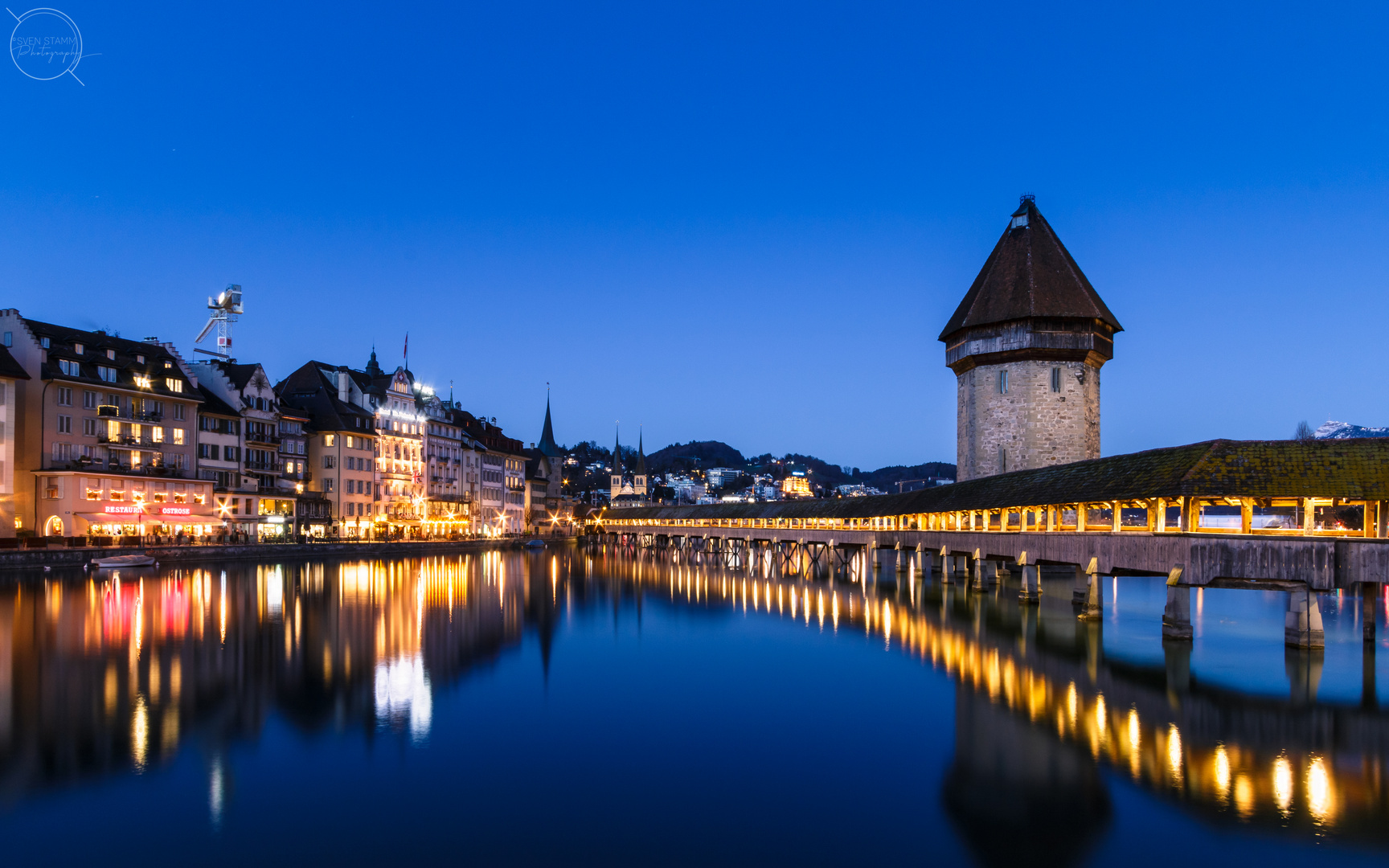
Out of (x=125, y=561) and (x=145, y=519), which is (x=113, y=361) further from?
(x=125, y=561)

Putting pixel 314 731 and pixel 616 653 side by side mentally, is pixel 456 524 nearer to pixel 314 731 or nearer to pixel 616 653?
pixel 616 653

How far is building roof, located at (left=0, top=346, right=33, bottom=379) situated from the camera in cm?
4972

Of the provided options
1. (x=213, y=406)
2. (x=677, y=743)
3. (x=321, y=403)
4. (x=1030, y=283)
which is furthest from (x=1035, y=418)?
(x=321, y=403)

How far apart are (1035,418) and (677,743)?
36.6 m

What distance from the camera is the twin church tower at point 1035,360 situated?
47.3 m

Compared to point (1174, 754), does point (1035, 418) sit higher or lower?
higher

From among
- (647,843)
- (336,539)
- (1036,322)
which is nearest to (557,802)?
(647,843)

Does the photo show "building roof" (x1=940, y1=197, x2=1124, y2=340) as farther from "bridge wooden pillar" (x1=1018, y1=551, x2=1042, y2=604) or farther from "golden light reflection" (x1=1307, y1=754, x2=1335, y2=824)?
"golden light reflection" (x1=1307, y1=754, x2=1335, y2=824)

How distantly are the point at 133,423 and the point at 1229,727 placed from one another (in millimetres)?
61470

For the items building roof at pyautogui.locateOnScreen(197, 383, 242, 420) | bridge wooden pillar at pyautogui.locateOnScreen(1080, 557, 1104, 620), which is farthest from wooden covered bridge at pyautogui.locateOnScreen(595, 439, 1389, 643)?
building roof at pyautogui.locateOnScreen(197, 383, 242, 420)

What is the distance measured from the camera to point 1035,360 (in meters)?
47.7

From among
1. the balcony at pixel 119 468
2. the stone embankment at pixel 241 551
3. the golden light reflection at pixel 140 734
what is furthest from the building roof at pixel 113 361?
the golden light reflection at pixel 140 734

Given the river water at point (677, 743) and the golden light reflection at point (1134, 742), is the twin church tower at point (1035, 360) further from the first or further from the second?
the golden light reflection at point (1134, 742)

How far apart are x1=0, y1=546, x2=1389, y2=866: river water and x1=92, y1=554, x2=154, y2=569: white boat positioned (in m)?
16.7
